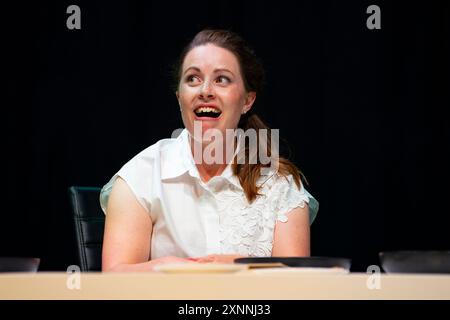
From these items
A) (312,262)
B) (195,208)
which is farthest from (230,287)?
(195,208)

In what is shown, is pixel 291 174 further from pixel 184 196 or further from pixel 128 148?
pixel 128 148

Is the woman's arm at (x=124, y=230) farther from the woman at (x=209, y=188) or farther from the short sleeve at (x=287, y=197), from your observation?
the short sleeve at (x=287, y=197)

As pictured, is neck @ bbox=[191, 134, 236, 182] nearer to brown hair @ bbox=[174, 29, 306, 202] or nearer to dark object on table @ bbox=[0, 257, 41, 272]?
brown hair @ bbox=[174, 29, 306, 202]

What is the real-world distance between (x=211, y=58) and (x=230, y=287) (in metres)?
1.37

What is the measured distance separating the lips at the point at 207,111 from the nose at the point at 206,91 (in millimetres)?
26

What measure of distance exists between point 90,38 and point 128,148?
49 cm

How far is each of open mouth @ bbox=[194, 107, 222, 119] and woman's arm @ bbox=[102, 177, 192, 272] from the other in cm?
30

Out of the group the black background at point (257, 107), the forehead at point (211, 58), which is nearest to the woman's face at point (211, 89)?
the forehead at point (211, 58)

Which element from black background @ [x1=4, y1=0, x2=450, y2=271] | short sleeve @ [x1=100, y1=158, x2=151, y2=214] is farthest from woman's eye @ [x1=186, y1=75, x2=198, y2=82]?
black background @ [x1=4, y1=0, x2=450, y2=271]

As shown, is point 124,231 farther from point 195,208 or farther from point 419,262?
point 419,262

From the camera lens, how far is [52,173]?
292cm

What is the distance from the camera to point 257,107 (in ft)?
9.51

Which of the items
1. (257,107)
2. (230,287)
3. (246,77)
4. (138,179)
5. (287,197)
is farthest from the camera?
(257,107)
